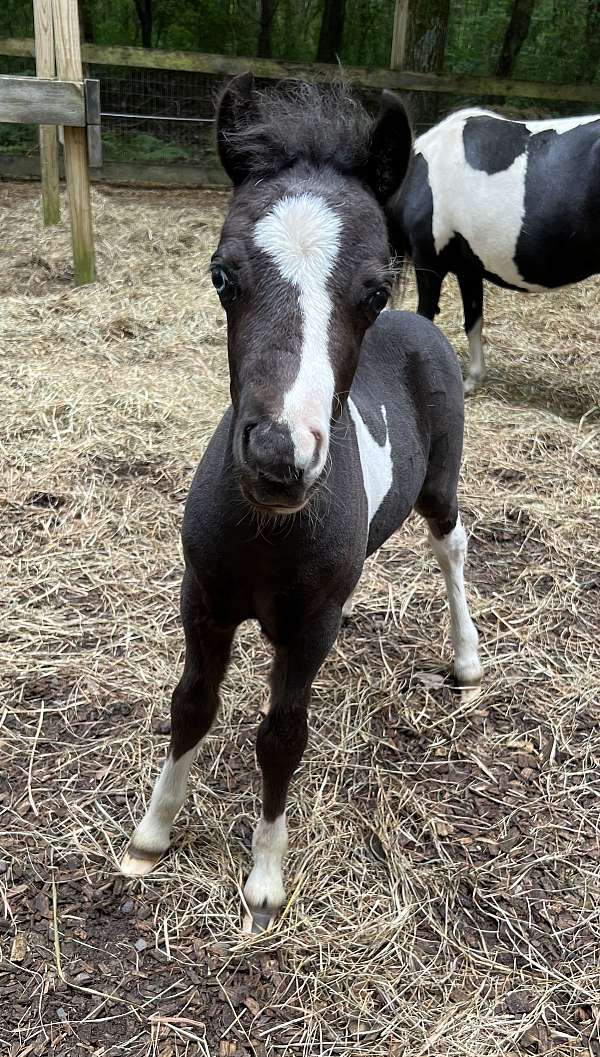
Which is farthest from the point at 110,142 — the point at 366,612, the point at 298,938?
the point at 298,938

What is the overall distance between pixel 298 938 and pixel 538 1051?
0.56m

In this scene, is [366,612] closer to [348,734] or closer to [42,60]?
[348,734]

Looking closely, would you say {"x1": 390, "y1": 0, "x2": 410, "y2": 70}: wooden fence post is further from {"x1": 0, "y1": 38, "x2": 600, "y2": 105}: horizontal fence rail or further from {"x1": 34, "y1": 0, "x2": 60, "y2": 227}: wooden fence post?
{"x1": 34, "y1": 0, "x2": 60, "y2": 227}: wooden fence post

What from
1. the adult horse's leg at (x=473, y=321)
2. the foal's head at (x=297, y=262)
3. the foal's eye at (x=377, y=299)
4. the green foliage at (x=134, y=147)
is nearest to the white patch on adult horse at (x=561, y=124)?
the adult horse's leg at (x=473, y=321)

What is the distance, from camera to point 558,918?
1.96 metres

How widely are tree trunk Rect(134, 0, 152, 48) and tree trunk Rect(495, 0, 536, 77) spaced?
17.5 ft

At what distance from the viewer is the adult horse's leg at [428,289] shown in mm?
4793

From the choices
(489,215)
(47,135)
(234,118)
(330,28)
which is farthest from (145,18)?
(234,118)

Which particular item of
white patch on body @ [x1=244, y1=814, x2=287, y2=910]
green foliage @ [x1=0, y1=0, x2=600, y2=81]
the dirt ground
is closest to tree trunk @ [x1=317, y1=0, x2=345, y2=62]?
green foliage @ [x1=0, y1=0, x2=600, y2=81]

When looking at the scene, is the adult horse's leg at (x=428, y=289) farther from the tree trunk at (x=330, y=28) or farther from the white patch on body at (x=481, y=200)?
the tree trunk at (x=330, y=28)

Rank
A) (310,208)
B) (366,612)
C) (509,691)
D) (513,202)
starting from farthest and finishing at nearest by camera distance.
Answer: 1. (513,202)
2. (366,612)
3. (509,691)
4. (310,208)

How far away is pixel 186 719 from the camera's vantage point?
1.87 metres

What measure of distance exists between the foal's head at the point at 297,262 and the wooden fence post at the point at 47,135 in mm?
5076

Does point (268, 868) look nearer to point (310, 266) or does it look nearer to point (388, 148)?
point (310, 266)
